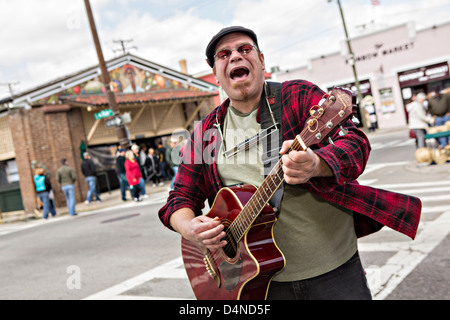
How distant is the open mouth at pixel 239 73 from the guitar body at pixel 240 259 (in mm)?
534

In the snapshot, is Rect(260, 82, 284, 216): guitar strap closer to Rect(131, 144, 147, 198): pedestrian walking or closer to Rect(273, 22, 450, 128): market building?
Rect(131, 144, 147, 198): pedestrian walking

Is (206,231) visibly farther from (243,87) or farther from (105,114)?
(105,114)

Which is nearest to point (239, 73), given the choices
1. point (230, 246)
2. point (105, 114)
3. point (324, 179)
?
point (324, 179)

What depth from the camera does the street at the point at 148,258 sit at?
428 cm

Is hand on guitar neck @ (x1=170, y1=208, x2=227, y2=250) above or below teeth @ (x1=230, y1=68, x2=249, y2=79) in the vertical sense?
below

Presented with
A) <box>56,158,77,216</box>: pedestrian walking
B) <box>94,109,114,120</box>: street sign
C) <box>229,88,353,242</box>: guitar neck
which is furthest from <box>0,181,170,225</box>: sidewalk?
<box>229,88,353,242</box>: guitar neck

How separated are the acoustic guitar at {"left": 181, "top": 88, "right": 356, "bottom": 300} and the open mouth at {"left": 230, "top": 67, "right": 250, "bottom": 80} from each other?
0.45 meters

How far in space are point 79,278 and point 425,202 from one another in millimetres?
5563

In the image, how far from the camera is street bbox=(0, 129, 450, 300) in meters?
4.28

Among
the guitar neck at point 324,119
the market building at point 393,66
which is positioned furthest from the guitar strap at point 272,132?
the market building at point 393,66

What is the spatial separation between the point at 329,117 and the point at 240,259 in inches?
33.4

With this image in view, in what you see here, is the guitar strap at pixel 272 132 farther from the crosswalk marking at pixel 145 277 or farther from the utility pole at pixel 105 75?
the utility pole at pixel 105 75
